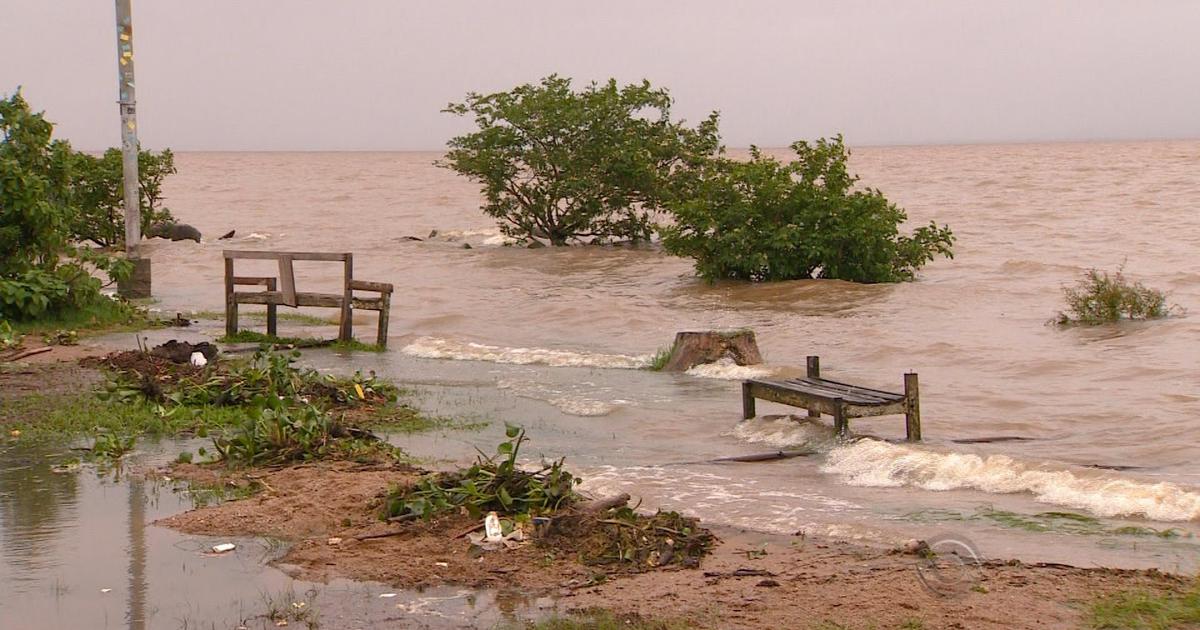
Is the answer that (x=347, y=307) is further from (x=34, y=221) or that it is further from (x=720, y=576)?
(x=720, y=576)

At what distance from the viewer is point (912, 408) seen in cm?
1066

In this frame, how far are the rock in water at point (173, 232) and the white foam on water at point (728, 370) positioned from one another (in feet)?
92.9

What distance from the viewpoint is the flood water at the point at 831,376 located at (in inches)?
317

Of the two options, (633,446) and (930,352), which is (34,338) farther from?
(930,352)

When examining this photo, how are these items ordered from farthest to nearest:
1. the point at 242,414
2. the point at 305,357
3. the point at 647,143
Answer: the point at 647,143, the point at 305,357, the point at 242,414

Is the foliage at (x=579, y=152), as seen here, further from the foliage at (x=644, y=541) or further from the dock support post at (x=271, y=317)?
the foliage at (x=644, y=541)

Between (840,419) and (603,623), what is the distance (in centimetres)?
534

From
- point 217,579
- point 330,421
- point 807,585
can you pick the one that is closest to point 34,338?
point 330,421

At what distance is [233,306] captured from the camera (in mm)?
16484

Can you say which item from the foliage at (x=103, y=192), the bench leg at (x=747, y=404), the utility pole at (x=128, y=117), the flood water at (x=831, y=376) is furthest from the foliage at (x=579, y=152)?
the bench leg at (x=747, y=404)

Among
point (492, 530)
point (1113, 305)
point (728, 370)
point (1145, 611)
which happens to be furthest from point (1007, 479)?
point (1113, 305)

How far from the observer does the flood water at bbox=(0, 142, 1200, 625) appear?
805cm

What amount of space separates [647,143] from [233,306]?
16.9 metres

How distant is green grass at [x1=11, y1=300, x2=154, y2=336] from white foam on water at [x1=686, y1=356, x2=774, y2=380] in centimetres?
781
